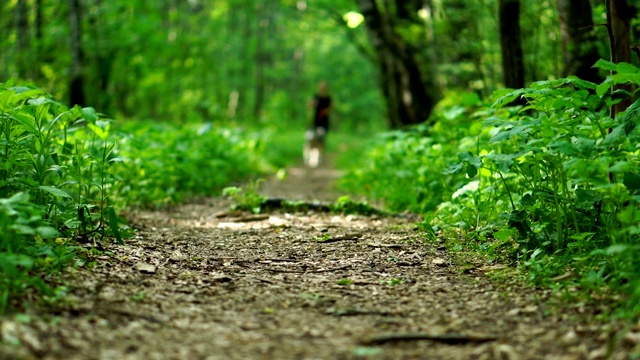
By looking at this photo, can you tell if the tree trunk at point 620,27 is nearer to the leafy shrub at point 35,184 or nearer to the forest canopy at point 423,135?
the forest canopy at point 423,135

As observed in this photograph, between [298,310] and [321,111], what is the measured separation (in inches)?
442

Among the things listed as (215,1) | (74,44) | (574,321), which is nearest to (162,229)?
(574,321)

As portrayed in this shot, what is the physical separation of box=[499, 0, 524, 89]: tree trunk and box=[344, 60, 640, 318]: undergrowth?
1946 mm

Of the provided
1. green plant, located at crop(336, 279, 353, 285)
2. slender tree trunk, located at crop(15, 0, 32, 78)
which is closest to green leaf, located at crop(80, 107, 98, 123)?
green plant, located at crop(336, 279, 353, 285)

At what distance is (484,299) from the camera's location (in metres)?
3.12

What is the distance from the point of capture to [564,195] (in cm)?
346

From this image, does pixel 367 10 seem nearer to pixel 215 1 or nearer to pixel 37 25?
pixel 37 25

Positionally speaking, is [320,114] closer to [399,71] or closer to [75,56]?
[399,71]

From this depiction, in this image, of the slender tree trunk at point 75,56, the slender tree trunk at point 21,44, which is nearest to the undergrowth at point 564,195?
the slender tree trunk at point 75,56

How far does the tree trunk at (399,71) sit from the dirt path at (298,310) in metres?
8.70

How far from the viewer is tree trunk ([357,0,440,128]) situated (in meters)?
12.9

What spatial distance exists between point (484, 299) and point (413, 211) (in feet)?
10.6

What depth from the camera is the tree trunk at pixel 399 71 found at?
1292 cm

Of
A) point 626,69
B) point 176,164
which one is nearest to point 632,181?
point 626,69
